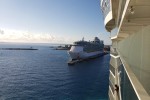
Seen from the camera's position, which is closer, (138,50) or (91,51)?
(138,50)

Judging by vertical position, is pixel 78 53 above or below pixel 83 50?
below

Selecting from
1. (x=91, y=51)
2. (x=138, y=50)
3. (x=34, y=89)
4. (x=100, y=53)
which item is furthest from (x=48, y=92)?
(x=100, y=53)

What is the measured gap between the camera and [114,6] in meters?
12.7

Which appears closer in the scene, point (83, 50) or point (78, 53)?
point (78, 53)

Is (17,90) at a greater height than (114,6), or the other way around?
(114,6)

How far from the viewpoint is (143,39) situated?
5309 millimetres

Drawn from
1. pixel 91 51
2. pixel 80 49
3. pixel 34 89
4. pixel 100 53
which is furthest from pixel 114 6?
pixel 100 53

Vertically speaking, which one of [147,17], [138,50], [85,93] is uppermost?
[147,17]

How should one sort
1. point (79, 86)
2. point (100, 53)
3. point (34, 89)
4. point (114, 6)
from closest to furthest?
point (114, 6), point (34, 89), point (79, 86), point (100, 53)

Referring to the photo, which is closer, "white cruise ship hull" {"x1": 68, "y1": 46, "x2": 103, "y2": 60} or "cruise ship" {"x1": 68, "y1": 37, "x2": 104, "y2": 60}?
"white cruise ship hull" {"x1": 68, "y1": 46, "x2": 103, "y2": 60}

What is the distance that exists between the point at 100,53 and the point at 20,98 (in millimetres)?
97984

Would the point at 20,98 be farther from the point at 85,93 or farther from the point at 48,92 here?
the point at 85,93

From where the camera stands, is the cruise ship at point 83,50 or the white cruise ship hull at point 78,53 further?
the cruise ship at point 83,50

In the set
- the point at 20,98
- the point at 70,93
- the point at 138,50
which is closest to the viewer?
the point at 138,50
